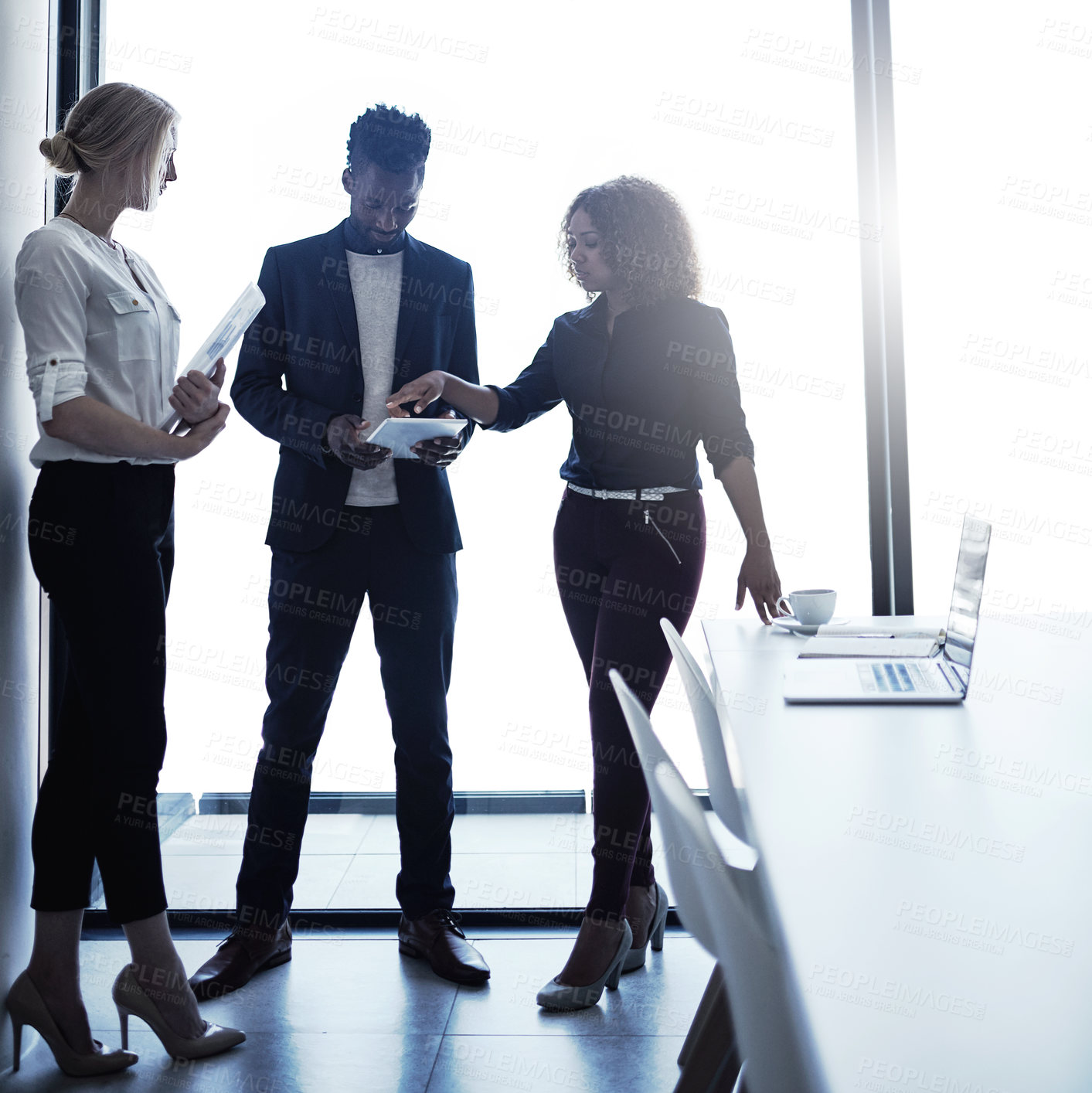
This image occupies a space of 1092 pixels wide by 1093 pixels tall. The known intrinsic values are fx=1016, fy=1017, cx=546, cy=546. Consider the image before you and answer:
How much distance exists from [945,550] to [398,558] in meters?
1.54

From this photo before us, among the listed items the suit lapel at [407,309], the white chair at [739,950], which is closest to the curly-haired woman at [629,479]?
the suit lapel at [407,309]

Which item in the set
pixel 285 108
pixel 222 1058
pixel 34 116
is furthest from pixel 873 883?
pixel 285 108

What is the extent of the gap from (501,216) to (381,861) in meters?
1.83

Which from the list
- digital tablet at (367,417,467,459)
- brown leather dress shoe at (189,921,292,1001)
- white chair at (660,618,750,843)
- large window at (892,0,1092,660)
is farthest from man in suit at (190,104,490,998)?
large window at (892,0,1092,660)

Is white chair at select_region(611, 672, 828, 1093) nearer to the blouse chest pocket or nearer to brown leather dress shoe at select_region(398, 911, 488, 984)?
the blouse chest pocket

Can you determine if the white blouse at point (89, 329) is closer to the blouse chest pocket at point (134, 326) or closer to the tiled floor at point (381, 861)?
the blouse chest pocket at point (134, 326)

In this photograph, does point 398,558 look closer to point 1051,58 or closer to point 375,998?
point 375,998

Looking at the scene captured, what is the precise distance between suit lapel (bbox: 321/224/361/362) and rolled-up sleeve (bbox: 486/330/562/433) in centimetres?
35

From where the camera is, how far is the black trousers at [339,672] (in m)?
2.38

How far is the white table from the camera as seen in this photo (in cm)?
67

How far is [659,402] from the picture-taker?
2.29 metres

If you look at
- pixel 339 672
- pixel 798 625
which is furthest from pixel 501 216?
pixel 798 625

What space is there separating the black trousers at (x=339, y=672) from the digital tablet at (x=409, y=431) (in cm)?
27

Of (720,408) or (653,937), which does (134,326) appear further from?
(653,937)
